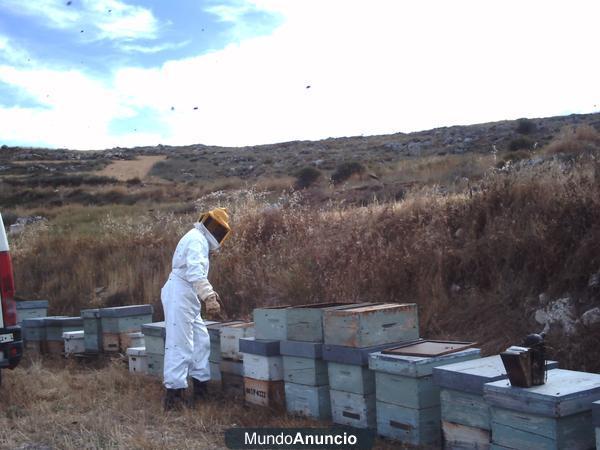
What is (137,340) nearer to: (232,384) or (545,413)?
(232,384)

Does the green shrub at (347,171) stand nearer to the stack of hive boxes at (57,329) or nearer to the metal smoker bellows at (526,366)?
the stack of hive boxes at (57,329)

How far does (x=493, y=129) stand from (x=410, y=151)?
5.77 m

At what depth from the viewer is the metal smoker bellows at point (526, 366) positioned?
371 centimetres

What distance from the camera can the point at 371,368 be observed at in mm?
4910

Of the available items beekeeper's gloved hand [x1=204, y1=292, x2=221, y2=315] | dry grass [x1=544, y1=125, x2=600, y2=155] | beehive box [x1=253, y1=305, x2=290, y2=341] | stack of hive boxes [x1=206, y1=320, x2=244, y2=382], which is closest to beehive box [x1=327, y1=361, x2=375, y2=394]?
beehive box [x1=253, y1=305, x2=290, y2=341]

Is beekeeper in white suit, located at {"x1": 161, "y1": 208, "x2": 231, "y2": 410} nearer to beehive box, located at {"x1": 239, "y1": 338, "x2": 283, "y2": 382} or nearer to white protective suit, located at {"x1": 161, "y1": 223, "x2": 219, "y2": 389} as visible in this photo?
white protective suit, located at {"x1": 161, "y1": 223, "x2": 219, "y2": 389}

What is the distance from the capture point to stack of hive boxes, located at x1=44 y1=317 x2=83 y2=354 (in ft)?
32.2

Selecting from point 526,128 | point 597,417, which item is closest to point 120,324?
point 597,417

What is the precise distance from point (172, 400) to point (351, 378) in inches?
82.0

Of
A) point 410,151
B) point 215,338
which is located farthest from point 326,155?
point 215,338

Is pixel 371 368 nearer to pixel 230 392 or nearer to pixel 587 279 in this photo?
pixel 230 392

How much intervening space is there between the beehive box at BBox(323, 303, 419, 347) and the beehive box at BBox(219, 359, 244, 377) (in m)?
1.50

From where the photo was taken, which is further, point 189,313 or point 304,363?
point 189,313

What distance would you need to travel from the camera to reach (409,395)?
4.69 metres
